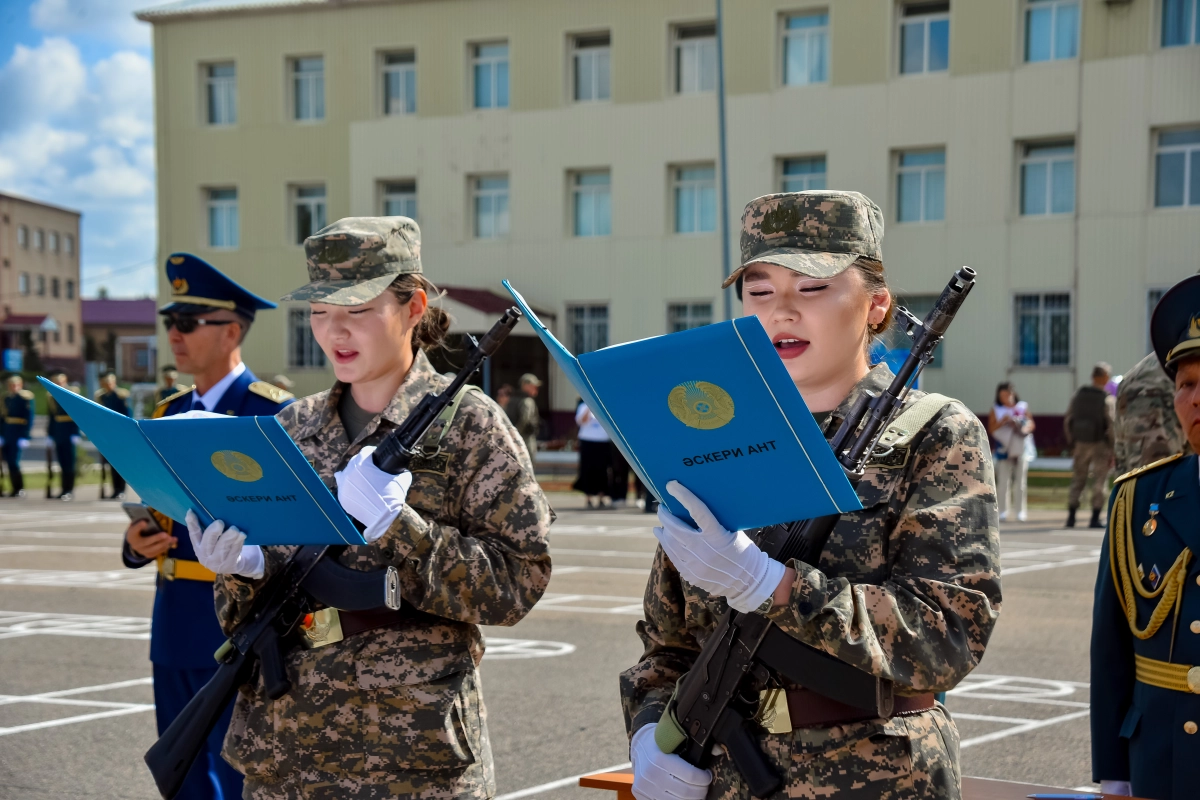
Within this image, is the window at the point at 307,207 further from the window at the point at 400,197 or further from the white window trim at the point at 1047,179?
the white window trim at the point at 1047,179

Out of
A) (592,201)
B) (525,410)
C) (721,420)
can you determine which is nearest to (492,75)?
(592,201)

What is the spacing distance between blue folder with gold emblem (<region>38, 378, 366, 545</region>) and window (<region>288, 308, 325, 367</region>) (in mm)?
31811

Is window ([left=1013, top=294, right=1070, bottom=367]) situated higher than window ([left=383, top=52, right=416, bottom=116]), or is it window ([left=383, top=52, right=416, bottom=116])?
window ([left=383, top=52, right=416, bottom=116])

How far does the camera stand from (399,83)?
1319 inches

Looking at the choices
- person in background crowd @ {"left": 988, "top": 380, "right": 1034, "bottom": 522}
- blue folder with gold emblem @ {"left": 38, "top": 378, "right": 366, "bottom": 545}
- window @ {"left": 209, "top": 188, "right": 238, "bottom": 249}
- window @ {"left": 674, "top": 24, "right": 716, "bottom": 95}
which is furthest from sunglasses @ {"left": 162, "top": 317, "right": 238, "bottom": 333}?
window @ {"left": 209, "top": 188, "right": 238, "bottom": 249}

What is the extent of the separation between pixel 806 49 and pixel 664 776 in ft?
95.2

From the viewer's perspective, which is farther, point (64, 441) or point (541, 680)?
point (64, 441)

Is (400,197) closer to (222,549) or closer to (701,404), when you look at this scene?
(222,549)

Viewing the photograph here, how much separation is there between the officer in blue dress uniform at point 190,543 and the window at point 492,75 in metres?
28.0

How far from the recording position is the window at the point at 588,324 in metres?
32.0

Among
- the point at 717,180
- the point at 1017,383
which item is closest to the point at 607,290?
the point at 717,180

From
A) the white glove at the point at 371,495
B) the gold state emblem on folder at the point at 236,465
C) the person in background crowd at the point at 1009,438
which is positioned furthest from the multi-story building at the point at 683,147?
the gold state emblem on folder at the point at 236,465

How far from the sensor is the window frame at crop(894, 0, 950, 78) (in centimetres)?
2861

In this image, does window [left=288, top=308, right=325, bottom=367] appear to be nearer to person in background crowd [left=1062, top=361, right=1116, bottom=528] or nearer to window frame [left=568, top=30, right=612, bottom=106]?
window frame [left=568, top=30, right=612, bottom=106]
